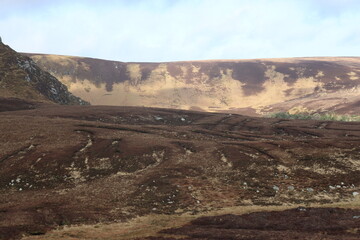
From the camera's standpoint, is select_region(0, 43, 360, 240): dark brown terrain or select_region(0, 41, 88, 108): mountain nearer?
select_region(0, 43, 360, 240): dark brown terrain

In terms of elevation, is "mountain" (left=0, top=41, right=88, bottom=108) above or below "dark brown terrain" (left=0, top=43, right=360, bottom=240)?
above

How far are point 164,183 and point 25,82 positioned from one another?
110283 millimetres

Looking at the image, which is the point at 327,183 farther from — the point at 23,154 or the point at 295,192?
the point at 23,154

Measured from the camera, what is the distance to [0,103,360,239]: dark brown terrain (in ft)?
95.2

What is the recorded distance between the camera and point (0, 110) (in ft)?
326

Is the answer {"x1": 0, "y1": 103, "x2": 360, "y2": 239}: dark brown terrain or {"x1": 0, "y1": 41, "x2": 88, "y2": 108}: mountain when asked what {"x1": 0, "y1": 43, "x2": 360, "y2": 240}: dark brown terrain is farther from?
{"x1": 0, "y1": 41, "x2": 88, "y2": 108}: mountain

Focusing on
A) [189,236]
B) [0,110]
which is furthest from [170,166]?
[0,110]

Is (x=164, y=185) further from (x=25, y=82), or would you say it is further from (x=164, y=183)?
(x=25, y=82)

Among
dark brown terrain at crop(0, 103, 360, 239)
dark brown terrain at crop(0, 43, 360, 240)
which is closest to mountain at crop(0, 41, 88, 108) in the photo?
dark brown terrain at crop(0, 103, 360, 239)

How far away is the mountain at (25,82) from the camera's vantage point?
129 metres

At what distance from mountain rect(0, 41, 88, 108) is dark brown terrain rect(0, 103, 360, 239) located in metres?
57.4

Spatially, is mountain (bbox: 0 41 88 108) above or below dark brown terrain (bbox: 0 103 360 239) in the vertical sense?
above

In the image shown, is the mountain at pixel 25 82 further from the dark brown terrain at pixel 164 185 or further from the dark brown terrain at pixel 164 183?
the dark brown terrain at pixel 164 185

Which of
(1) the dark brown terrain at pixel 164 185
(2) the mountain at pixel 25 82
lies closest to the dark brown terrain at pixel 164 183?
(1) the dark brown terrain at pixel 164 185
